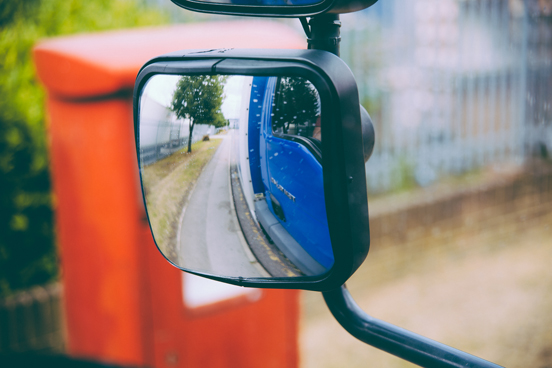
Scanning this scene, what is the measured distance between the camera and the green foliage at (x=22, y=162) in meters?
2.89

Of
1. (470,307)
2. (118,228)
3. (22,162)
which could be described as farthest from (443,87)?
(22,162)

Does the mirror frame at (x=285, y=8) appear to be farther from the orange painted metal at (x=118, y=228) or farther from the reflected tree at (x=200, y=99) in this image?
the orange painted metal at (x=118, y=228)

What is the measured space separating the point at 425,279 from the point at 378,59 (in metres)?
1.82

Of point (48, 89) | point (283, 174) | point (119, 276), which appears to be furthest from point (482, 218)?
point (283, 174)

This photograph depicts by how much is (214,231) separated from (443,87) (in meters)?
3.66

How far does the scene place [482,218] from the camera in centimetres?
425

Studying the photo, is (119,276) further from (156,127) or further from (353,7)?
(353,7)

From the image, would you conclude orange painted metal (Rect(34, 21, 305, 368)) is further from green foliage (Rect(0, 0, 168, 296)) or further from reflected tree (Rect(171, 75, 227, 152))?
reflected tree (Rect(171, 75, 227, 152))

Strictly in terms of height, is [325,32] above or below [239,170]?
above

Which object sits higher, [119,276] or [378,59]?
[378,59]

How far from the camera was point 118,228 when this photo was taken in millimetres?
2115

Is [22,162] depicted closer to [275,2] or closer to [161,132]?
[161,132]

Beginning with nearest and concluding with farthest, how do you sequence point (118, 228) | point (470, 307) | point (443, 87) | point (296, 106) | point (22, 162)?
point (296, 106) → point (118, 228) → point (22, 162) → point (470, 307) → point (443, 87)

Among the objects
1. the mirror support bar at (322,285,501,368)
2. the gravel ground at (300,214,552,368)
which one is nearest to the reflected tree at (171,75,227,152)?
the mirror support bar at (322,285,501,368)
